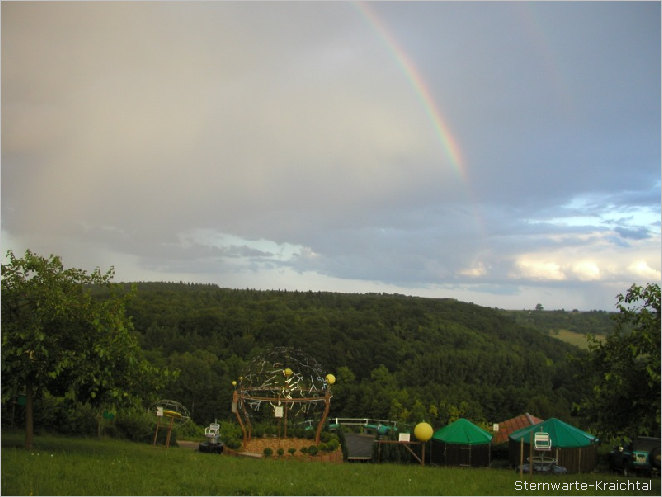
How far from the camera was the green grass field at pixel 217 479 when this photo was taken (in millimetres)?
10547

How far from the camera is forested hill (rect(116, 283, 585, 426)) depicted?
149 feet

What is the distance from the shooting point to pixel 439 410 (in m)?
37.9

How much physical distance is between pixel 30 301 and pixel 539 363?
56292mm

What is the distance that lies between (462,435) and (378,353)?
39.5 meters

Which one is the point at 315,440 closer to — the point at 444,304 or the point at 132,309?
the point at 132,309

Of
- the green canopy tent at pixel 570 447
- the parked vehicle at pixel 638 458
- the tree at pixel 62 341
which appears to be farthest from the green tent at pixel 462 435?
the tree at pixel 62 341

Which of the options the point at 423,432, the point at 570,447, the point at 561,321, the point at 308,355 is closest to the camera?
the point at 423,432

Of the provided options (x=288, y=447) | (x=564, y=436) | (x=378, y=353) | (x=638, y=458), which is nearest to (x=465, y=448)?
(x=564, y=436)

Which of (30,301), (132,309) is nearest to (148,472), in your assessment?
(30,301)

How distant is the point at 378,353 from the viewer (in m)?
59.2

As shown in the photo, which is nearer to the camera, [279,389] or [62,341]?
[62,341]

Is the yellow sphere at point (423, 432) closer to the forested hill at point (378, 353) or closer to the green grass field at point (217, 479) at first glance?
the green grass field at point (217, 479)

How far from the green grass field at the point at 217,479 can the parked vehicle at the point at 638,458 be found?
2.14 meters

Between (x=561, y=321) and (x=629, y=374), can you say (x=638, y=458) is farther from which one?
(x=561, y=321)
